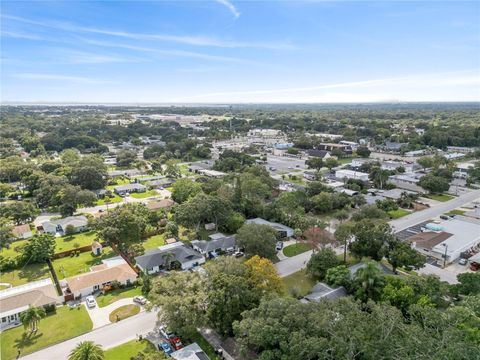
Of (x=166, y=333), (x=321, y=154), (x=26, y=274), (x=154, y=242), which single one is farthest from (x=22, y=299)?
(x=321, y=154)

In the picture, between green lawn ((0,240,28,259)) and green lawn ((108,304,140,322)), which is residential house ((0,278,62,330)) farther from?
green lawn ((0,240,28,259))

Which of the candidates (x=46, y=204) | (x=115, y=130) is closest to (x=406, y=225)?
(x=46, y=204)

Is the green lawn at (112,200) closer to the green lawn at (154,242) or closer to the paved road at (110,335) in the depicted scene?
the green lawn at (154,242)

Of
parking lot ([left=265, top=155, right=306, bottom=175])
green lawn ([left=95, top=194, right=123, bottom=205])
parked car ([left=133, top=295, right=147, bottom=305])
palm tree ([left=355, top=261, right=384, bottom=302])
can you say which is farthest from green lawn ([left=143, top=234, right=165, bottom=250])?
parking lot ([left=265, top=155, right=306, bottom=175])

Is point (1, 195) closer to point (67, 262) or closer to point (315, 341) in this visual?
point (67, 262)

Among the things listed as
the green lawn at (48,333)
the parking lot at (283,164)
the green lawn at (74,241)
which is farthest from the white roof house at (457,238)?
the green lawn at (74,241)

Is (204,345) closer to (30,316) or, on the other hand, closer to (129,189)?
(30,316)
